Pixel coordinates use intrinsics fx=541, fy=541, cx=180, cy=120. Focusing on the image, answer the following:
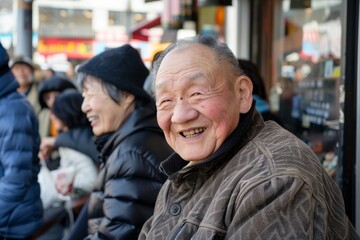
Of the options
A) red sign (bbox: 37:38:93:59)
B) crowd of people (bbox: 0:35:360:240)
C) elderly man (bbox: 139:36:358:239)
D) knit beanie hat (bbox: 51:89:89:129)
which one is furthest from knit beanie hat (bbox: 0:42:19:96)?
red sign (bbox: 37:38:93:59)

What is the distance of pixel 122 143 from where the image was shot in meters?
2.49

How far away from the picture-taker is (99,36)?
1024 inches

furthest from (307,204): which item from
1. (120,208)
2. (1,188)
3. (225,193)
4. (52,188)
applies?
(52,188)

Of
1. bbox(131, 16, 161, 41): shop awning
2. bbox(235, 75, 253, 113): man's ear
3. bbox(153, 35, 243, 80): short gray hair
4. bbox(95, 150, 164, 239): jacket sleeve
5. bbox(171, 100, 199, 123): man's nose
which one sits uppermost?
bbox(131, 16, 161, 41): shop awning

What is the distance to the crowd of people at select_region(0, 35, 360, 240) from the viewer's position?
1307 millimetres

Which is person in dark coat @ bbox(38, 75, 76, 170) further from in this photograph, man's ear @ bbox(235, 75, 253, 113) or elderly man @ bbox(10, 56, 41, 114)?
Result: man's ear @ bbox(235, 75, 253, 113)

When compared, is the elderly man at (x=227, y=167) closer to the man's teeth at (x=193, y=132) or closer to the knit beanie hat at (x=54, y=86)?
the man's teeth at (x=193, y=132)

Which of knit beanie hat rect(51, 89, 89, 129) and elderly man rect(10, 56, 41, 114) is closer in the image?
knit beanie hat rect(51, 89, 89, 129)

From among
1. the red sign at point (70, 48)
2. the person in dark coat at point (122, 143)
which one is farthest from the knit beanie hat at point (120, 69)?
the red sign at point (70, 48)

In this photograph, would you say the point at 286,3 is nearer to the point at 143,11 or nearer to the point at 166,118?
the point at 166,118

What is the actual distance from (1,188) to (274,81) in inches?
143

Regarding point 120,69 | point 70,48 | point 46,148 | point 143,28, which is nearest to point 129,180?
point 120,69

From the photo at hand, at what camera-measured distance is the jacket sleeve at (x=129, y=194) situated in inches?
90.2

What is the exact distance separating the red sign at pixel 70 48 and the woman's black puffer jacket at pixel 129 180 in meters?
27.9
